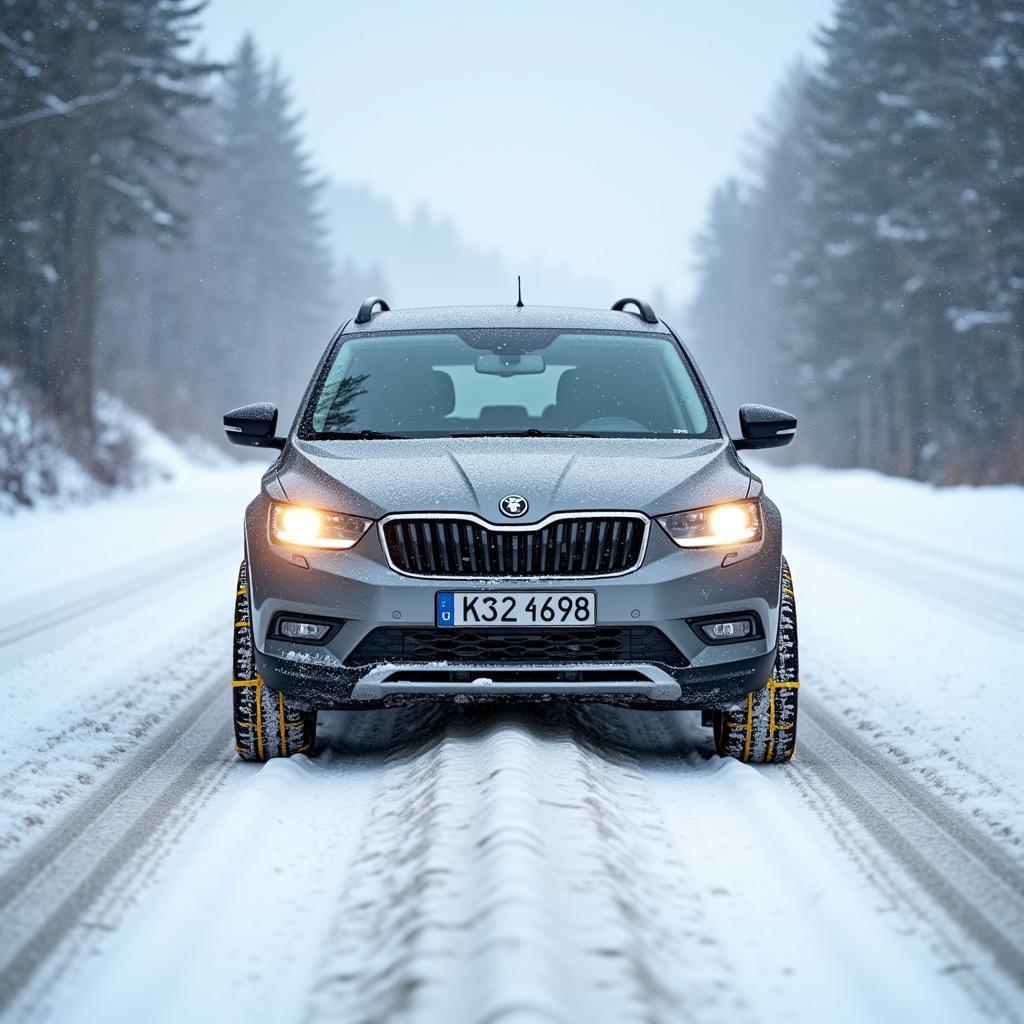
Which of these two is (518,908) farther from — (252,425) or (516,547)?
(252,425)

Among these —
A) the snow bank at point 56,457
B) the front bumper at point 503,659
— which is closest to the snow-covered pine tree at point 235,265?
the snow bank at point 56,457

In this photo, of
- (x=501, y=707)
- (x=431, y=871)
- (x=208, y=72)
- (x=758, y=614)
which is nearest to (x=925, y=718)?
(x=758, y=614)

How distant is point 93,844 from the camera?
3.72m

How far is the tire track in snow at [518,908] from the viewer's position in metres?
2.46

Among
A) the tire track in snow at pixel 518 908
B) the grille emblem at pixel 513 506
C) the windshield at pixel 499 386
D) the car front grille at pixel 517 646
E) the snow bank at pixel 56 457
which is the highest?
the windshield at pixel 499 386

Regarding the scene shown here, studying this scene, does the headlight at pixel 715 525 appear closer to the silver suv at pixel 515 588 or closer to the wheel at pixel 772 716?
the silver suv at pixel 515 588

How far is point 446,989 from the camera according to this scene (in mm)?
2473

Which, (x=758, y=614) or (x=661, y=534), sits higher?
(x=661, y=534)

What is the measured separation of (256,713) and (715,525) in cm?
185

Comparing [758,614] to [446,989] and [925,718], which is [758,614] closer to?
[925,718]

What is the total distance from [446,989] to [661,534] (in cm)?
227

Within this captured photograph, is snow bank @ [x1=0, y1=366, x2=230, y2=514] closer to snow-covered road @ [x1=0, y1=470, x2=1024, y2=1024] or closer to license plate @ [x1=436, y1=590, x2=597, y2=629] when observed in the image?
snow-covered road @ [x1=0, y1=470, x2=1024, y2=1024]

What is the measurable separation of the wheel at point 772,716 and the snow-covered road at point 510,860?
149 mm

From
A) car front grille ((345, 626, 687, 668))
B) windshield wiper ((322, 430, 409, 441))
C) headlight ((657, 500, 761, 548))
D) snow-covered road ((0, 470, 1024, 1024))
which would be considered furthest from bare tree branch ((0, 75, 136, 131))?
headlight ((657, 500, 761, 548))
